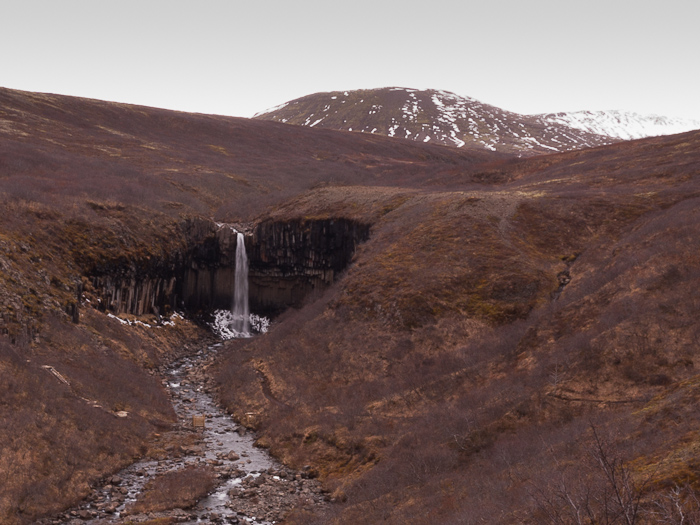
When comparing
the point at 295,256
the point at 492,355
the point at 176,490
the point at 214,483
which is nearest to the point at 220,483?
the point at 214,483

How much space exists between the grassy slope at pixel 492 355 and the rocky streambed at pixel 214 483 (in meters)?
1.35

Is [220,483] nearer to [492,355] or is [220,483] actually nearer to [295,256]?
[492,355]

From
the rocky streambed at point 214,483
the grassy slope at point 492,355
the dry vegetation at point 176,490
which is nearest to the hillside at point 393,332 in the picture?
the grassy slope at point 492,355

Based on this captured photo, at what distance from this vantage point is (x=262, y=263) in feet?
181

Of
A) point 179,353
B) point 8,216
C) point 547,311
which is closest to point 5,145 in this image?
point 8,216

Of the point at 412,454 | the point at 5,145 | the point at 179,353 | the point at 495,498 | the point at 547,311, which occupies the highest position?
the point at 5,145

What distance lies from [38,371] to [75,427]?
12.7 ft

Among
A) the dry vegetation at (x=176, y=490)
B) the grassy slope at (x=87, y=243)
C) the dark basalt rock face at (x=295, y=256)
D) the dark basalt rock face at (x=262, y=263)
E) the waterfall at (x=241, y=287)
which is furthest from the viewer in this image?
the waterfall at (x=241, y=287)

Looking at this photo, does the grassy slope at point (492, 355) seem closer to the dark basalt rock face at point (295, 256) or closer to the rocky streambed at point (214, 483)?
the rocky streambed at point (214, 483)

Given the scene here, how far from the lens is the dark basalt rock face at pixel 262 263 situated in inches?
2015

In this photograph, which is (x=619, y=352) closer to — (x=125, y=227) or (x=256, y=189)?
(x=125, y=227)

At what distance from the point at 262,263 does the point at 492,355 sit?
31073mm

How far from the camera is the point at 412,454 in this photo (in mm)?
21156

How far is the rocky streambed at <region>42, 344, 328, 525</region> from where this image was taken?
19.5 meters
